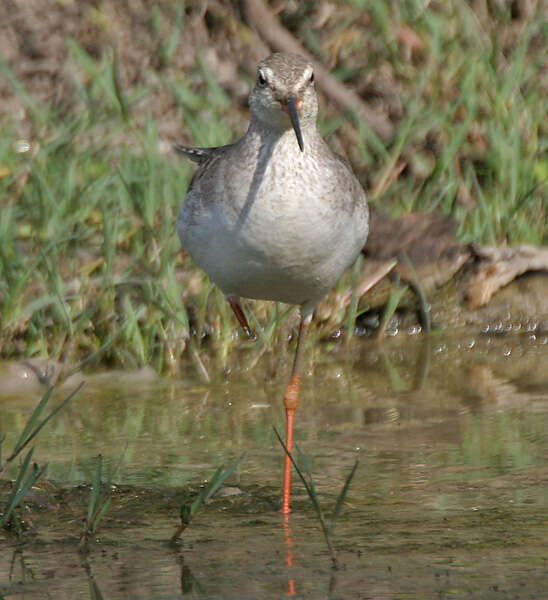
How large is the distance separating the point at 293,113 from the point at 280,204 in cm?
32

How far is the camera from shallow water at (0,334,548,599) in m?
3.31

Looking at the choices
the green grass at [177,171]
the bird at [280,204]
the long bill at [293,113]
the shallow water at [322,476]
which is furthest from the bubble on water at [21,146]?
the long bill at [293,113]

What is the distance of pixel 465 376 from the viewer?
5895 mm

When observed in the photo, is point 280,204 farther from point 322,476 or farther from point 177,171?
point 177,171

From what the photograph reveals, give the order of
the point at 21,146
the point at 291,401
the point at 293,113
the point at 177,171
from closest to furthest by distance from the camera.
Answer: the point at 293,113, the point at 291,401, the point at 177,171, the point at 21,146

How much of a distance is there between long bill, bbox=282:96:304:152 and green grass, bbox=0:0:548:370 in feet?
5.58

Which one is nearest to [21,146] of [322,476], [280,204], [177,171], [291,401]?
[177,171]

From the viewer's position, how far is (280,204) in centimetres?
412

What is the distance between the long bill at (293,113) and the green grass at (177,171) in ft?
5.58

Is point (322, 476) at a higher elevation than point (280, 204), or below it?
below

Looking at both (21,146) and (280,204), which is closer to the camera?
(280,204)

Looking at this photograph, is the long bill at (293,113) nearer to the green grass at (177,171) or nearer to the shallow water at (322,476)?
Answer: the shallow water at (322,476)

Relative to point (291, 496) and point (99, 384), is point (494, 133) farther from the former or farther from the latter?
point (291, 496)

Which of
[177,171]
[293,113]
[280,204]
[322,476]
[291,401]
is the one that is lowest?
[177,171]
